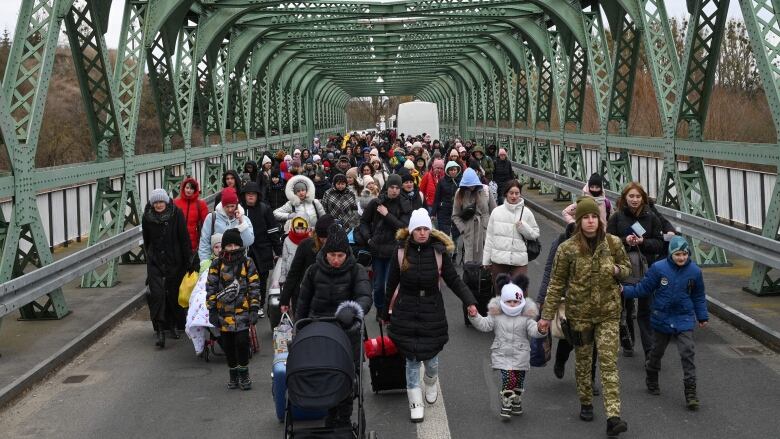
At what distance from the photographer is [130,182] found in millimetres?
15281

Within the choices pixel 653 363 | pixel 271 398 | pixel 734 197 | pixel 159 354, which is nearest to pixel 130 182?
pixel 159 354

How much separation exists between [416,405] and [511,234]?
315 cm

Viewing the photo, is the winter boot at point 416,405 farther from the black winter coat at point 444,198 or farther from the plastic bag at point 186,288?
the black winter coat at point 444,198

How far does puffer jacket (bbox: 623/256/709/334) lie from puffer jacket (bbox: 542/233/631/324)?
0.68 meters

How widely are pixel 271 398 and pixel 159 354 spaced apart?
2.43 metres

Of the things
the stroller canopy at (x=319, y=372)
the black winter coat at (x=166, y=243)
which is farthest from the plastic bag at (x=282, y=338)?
the black winter coat at (x=166, y=243)

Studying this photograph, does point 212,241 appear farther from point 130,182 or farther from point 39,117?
point 130,182

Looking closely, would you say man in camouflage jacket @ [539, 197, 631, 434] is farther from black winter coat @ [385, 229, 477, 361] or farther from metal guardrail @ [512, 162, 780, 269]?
metal guardrail @ [512, 162, 780, 269]

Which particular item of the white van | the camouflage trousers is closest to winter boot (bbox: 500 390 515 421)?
the camouflage trousers

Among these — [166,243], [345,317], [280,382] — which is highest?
[166,243]

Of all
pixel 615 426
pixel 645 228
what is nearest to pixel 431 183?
pixel 645 228

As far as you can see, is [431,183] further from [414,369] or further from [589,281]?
[589,281]

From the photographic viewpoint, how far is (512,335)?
7.62m

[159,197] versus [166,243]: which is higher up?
[159,197]
